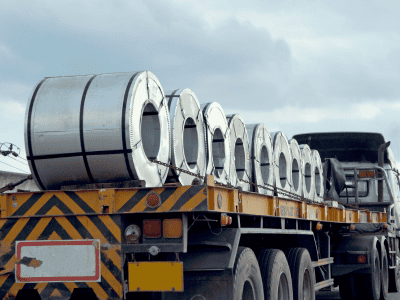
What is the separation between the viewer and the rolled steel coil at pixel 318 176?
44.7 ft

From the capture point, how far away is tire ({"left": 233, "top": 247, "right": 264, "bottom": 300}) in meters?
5.23

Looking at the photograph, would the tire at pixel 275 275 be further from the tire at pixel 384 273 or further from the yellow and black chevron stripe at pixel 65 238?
the tire at pixel 384 273

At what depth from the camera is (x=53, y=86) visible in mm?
5977

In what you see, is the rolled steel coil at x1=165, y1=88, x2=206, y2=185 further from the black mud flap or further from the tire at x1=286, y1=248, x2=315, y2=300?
the black mud flap

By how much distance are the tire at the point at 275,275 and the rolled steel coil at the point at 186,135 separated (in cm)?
132

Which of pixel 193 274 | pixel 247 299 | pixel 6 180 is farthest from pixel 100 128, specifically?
pixel 6 180

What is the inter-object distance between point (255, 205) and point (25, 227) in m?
2.11

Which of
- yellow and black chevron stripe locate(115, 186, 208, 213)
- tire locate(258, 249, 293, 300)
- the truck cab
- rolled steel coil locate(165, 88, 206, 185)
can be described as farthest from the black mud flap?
the truck cab

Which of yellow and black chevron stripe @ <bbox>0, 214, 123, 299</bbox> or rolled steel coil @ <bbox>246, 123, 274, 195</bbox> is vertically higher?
rolled steel coil @ <bbox>246, 123, 274, 195</bbox>

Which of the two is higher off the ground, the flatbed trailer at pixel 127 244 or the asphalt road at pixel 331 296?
the flatbed trailer at pixel 127 244

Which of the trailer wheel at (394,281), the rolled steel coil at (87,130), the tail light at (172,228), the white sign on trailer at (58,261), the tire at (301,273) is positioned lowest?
the trailer wheel at (394,281)

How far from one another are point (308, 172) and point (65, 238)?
29.4ft

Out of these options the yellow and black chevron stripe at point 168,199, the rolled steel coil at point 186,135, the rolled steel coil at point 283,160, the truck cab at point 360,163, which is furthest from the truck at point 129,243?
the truck cab at point 360,163

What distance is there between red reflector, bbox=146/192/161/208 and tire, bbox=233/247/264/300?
0.95 metres
